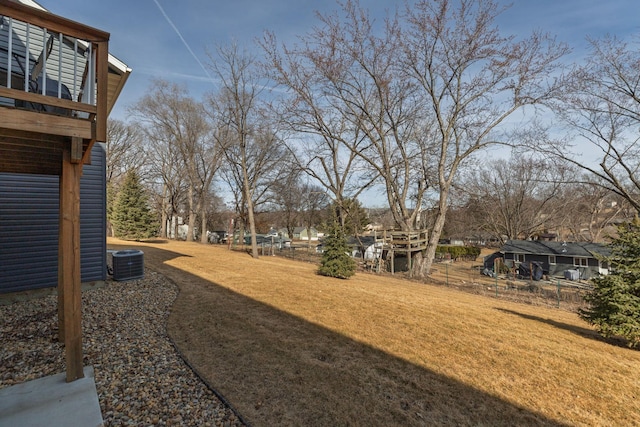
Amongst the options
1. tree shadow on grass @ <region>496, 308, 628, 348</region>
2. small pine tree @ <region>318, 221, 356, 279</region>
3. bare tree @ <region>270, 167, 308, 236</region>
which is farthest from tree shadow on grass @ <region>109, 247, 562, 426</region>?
bare tree @ <region>270, 167, 308, 236</region>

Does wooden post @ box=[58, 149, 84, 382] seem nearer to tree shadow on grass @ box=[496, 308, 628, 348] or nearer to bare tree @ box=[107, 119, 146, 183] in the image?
tree shadow on grass @ box=[496, 308, 628, 348]

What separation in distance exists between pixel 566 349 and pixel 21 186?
10.3 meters

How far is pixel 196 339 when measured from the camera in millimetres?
4297

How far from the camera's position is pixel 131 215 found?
845 inches

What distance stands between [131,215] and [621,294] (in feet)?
82.4

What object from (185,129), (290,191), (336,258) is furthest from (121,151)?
(336,258)

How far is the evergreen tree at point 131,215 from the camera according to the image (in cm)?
2141

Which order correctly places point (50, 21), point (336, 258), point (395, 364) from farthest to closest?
point (336, 258) < point (395, 364) < point (50, 21)

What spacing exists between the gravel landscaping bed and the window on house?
3003cm

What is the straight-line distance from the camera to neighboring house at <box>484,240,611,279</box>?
75.9 ft

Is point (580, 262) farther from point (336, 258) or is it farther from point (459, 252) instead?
point (336, 258)

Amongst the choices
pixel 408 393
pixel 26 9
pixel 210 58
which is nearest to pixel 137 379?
pixel 408 393

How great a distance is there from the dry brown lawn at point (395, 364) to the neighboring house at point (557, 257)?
22.7 meters

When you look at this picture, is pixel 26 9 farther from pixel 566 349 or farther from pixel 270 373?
pixel 566 349
